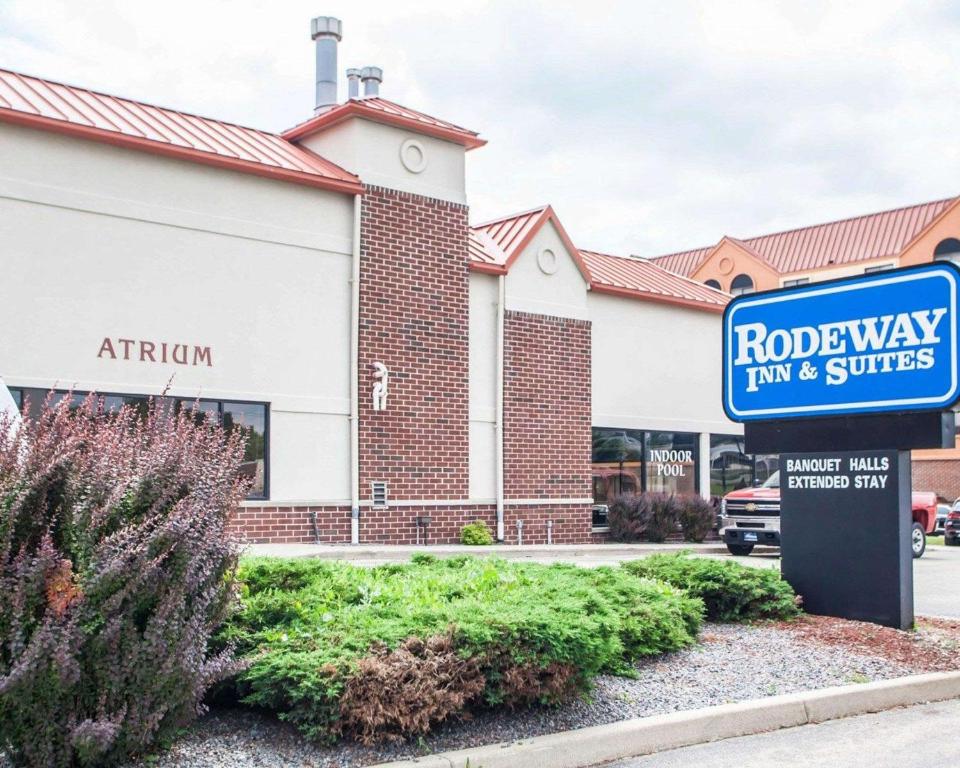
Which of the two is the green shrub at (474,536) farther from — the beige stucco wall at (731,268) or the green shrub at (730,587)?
the beige stucco wall at (731,268)

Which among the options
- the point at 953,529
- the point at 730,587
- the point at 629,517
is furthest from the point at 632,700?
the point at 953,529

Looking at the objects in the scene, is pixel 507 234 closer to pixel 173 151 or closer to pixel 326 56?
pixel 326 56

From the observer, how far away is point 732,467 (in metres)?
28.8

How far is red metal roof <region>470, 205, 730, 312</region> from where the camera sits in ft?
75.6

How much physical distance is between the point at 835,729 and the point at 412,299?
14574 millimetres

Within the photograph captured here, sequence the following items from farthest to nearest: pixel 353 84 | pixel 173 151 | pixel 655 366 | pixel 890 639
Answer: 1. pixel 655 366
2. pixel 353 84
3. pixel 173 151
4. pixel 890 639

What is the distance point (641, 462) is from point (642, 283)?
446 centimetres

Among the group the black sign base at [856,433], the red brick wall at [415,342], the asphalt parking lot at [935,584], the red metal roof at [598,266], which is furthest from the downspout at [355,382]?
the black sign base at [856,433]

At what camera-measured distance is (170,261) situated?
58.6 ft

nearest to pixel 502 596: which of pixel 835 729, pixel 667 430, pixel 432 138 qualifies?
pixel 835 729

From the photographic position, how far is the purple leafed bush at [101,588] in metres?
4.74

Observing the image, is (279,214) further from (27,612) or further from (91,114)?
(27,612)

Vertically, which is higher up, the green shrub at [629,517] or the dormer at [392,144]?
the dormer at [392,144]

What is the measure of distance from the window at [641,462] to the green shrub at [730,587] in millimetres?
14816
